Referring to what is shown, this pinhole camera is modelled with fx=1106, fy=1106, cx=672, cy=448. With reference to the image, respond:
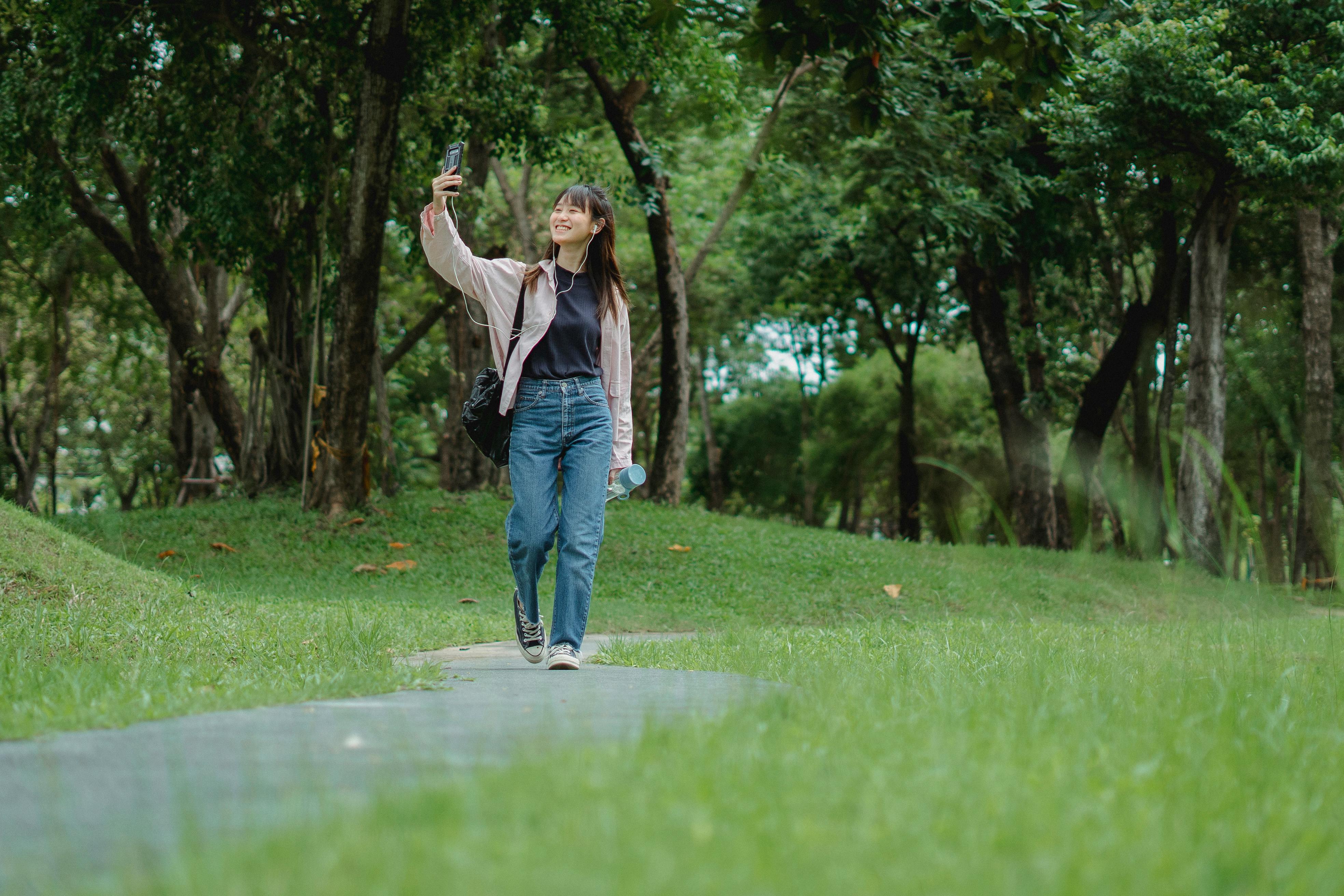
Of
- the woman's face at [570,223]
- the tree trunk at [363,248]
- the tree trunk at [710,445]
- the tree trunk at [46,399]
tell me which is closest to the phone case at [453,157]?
the woman's face at [570,223]

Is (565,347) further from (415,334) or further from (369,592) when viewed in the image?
(415,334)

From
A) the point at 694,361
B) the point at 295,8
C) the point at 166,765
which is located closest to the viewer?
the point at 166,765

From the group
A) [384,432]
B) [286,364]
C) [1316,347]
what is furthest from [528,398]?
[1316,347]

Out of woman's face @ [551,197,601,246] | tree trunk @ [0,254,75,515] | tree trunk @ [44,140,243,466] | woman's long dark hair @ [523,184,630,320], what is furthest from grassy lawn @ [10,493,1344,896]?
tree trunk @ [0,254,75,515]

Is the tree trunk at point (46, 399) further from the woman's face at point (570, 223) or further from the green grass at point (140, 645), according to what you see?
the woman's face at point (570, 223)

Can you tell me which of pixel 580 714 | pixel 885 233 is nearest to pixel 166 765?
pixel 580 714

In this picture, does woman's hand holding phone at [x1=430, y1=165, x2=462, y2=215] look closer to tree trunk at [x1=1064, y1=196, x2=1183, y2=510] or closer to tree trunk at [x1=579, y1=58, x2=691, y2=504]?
tree trunk at [x1=579, y1=58, x2=691, y2=504]

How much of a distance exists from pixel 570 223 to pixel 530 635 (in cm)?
190

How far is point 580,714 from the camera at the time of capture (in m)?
3.10

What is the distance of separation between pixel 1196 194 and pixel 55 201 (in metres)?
15.1

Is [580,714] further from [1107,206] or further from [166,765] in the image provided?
[1107,206]

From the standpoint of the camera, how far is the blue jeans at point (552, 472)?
4992mm

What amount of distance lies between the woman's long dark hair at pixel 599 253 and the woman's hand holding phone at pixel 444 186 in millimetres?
480

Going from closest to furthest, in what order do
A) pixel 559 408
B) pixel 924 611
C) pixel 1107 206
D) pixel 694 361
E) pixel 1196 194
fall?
pixel 559 408 < pixel 924 611 < pixel 1196 194 < pixel 1107 206 < pixel 694 361
